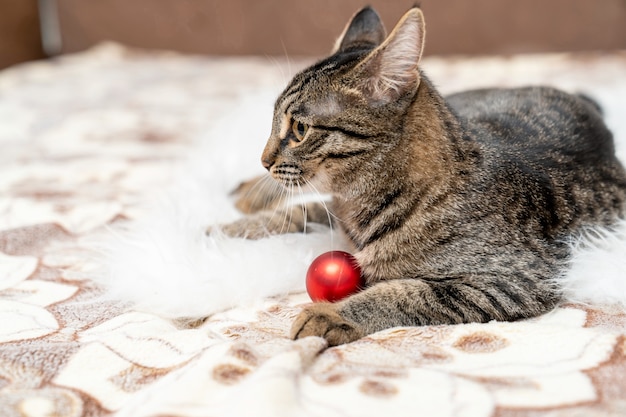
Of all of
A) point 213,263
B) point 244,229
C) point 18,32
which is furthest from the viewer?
point 18,32

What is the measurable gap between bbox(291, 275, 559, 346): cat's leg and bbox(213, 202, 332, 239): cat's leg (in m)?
0.29

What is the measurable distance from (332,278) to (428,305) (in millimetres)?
175

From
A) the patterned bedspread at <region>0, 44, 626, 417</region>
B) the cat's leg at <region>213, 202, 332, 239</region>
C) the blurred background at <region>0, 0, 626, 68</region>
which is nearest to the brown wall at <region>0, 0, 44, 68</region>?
the blurred background at <region>0, 0, 626, 68</region>

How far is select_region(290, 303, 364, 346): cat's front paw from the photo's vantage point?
0.91m

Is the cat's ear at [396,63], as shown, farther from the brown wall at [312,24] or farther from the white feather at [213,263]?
the brown wall at [312,24]

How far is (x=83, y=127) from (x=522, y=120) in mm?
1607

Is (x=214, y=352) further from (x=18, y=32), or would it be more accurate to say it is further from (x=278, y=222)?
(x=18, y=32)

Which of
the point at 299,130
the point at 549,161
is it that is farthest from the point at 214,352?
the point at 549,161

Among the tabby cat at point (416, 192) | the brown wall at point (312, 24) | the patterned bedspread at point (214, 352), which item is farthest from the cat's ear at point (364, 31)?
the brown wall at point (312, 24)

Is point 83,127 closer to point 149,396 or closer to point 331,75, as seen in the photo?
point 331,75

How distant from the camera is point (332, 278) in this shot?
1.09 m

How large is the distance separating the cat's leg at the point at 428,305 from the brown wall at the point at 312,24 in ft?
6.92

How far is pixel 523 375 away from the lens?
30.5 inches

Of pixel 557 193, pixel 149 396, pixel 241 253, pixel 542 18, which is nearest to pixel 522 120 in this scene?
pixel 557 193
